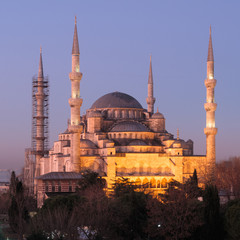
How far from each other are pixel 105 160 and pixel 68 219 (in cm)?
2169

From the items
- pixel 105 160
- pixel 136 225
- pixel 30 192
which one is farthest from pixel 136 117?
pixel 136 225

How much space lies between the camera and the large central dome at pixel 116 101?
56625mm

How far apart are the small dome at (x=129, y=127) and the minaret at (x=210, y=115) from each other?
21.0 feet

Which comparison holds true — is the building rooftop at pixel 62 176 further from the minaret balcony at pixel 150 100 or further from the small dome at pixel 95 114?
the minaret balcony at pixel 150 100

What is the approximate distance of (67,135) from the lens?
2201 inches

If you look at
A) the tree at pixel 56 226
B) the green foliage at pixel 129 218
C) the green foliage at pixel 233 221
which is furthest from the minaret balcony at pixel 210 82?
the tree at pixel 56 226

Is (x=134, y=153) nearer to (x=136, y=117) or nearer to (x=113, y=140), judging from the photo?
(x=113, y=140)

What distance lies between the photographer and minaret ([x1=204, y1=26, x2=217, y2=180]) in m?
50.2

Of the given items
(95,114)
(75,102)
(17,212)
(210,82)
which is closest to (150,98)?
(95,114)

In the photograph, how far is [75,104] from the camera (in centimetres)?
4856

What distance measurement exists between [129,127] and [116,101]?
3857mm

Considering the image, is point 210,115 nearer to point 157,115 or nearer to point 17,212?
point 157,115

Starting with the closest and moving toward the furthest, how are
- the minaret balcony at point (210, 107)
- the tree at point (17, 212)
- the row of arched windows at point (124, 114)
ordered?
the tree at point (17, 212), the minaret balcony at point (210, 107), the row of arched windows at point (124, 114)

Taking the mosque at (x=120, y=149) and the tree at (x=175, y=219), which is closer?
the tree at (x=175, y=219)
